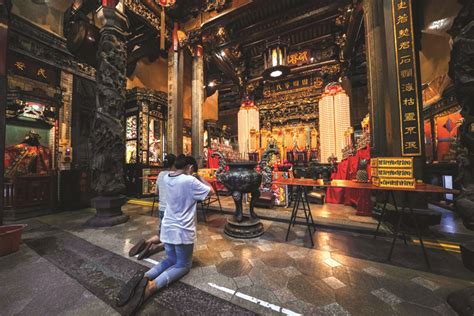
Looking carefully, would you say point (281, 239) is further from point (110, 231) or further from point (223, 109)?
point (223, 109)

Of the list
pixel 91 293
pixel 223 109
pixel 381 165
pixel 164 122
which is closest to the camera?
pixel 91 293

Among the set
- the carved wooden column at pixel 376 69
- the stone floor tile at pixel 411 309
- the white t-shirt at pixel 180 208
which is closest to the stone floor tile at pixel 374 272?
the stone floor tile at pixel 411 309

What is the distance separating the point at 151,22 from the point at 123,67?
315cm

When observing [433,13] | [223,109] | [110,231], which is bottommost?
[110,231]

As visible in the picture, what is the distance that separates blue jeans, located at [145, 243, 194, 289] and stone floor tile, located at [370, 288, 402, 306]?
6.18 feet

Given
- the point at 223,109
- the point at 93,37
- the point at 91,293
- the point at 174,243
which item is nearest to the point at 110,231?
the point at 91,293

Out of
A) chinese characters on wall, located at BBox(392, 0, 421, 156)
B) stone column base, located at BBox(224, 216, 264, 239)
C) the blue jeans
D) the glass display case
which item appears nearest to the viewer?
the blue jeans

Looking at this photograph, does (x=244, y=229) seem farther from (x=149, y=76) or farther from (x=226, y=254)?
(x=149, y=76)

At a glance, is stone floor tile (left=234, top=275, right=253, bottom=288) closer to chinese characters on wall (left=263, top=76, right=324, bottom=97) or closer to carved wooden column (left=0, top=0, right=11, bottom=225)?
carved wooden column (left=0, top=0, right=11, bottom=225)

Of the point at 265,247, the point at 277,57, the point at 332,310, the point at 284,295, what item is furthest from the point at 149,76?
the point at 332,310

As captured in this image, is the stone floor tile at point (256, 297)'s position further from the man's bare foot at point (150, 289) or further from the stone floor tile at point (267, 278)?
the man's bare foot at point (150, 289)

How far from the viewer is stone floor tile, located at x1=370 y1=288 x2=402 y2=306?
1.62 m

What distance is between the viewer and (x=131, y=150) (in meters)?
8.25

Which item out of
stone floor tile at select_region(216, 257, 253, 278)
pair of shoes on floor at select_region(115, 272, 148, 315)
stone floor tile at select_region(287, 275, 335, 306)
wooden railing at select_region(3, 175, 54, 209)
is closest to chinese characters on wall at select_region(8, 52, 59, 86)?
wooden railing at select_region(3, 175, 54, 209)
